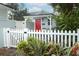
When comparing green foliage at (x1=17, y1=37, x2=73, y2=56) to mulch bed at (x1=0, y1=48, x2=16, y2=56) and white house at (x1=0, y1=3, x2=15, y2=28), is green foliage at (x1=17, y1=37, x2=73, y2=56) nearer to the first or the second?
mulch bed at (x1=0, y1=48, x2=16, y2=56)

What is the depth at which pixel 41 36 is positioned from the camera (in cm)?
230

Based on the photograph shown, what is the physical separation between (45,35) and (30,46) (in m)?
0.19

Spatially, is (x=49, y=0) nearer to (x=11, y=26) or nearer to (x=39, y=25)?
(x=39, y=25)

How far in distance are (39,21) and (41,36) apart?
159 mm

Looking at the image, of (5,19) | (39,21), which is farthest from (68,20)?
(5,19)

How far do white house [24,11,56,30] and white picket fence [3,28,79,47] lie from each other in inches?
1.9

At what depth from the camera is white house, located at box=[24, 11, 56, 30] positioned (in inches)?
89.1

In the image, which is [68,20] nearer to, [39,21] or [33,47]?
[39,21]

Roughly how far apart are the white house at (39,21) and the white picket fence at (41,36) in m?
0.05

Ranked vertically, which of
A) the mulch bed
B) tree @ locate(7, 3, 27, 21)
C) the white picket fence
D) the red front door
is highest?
tree @ locate(7, 3, 27, 21)

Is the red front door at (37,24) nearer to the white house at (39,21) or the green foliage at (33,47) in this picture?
the white house at (39,21)

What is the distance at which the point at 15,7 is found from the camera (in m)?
2.30

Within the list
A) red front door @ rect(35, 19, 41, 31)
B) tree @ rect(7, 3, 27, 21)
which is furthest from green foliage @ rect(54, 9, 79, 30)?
tree @ rect(7, 3, 27, 21)

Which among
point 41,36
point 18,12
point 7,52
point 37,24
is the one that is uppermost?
point 18,12
